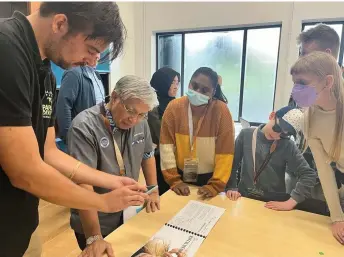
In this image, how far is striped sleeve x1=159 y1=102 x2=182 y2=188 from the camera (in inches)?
60.8

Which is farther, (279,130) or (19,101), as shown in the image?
(279,130)

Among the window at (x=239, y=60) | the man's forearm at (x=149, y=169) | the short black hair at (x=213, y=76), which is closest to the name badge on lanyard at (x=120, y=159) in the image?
the man's forearm at (x=149, y=169)

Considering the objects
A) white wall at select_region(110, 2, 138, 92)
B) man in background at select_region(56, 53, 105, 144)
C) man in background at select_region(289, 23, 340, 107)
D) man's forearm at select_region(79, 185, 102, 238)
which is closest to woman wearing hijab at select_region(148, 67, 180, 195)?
man in background at select_region(56, 53, 105, 144)

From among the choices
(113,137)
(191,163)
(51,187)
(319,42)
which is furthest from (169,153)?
(319,42)

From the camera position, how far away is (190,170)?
155 cm

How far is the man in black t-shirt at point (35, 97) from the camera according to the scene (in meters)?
0.63

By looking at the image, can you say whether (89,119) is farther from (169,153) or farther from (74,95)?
(74,95)

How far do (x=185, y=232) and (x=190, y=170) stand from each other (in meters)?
0.49

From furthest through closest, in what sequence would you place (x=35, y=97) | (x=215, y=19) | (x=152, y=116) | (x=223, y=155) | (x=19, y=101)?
(x=215, y=19)
(x=152, y=116)
(x=223, y=155)
(x=35, y=97)
(x=19, y=101)

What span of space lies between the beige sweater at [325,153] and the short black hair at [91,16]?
3.11ft

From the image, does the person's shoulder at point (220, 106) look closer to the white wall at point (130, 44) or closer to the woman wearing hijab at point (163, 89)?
the woman wearing hijab at point (163, 89)

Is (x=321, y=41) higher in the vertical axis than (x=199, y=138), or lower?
higher

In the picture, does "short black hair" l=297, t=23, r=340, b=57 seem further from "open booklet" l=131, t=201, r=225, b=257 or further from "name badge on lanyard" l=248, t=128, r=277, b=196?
"open booklet" l=131, t=201, r=225, b=257

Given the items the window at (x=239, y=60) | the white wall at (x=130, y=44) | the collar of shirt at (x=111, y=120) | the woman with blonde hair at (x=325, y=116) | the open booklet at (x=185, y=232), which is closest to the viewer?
the open booklet at (x=185, y=232)
